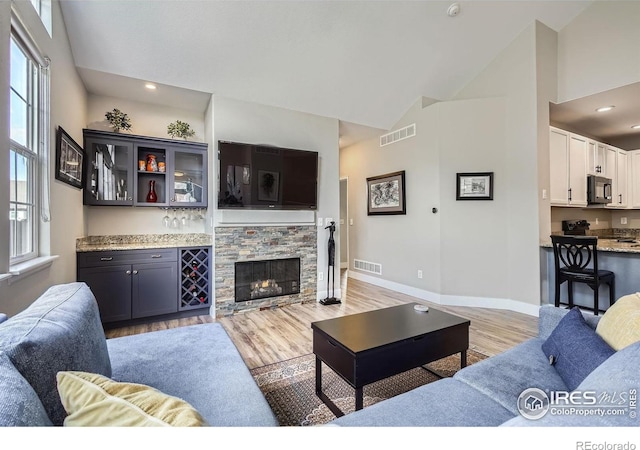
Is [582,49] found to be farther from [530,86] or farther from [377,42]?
[377,42]

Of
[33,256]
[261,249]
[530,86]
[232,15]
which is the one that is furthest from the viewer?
[261,249]

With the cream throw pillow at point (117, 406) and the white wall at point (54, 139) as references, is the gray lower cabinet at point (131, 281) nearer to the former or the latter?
the white wall at point (54, 139)

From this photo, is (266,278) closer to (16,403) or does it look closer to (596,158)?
(16,403)

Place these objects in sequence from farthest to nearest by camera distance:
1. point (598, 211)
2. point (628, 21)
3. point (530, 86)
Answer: point (598, 211) < point (530, 86) < point (628, 21)

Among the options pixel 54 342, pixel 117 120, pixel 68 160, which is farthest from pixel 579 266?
pixel 117 120

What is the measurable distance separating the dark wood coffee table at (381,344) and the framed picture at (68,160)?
256 cm

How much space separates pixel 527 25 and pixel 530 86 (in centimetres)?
76

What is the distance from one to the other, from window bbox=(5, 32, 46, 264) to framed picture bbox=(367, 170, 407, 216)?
4.21 meters

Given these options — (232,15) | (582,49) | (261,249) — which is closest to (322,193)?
(261,249)

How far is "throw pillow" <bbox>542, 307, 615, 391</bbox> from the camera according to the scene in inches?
Result: 43.0

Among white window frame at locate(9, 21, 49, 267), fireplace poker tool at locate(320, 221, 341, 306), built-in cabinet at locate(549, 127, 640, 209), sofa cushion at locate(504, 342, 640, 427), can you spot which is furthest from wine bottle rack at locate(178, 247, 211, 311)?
built-in cabinet at locate(549, 127, 640, 209)

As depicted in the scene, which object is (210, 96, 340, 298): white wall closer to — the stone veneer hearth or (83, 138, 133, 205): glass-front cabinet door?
the stone veneer hearth

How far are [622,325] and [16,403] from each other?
6.16 ft
